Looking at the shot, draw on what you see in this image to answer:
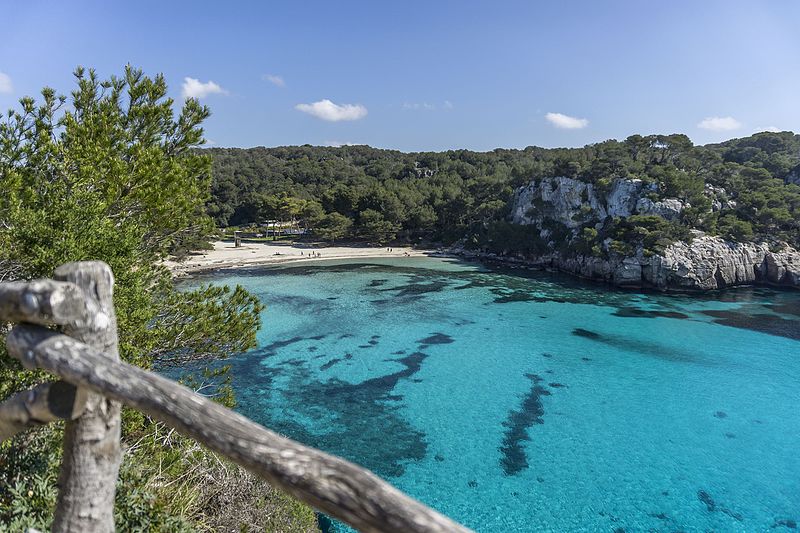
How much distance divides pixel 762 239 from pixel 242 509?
47.2 meters

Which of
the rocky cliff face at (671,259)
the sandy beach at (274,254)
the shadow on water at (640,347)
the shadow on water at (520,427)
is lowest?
the shadow on water at (520,427)

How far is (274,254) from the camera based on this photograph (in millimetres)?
45344

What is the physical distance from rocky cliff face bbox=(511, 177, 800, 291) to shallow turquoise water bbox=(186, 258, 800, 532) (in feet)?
20.6

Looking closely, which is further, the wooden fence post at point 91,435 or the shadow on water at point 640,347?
the shadow on water at point 640,347

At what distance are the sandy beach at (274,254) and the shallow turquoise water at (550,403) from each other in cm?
1446

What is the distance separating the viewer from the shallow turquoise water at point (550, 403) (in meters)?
10.1

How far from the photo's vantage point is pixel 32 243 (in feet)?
18.4

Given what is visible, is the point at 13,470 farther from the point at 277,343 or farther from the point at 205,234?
the point at 277,343

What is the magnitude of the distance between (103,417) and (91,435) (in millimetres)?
110

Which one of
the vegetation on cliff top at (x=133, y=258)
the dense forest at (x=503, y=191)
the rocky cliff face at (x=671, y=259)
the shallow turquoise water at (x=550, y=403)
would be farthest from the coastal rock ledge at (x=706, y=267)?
the vegetation on cliff top at (x=133, y=258)

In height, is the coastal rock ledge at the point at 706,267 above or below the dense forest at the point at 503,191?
below

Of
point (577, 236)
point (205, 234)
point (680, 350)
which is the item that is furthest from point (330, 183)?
point (205, 234)

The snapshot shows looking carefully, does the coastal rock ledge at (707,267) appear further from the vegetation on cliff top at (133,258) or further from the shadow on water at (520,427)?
the vegetation on cliff top at (133,258)

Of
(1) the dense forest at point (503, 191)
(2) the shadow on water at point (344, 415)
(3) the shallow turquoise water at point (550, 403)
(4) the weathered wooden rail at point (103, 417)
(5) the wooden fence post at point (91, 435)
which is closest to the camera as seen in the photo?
(4) the weathered wooden rail at point (103, 417)
